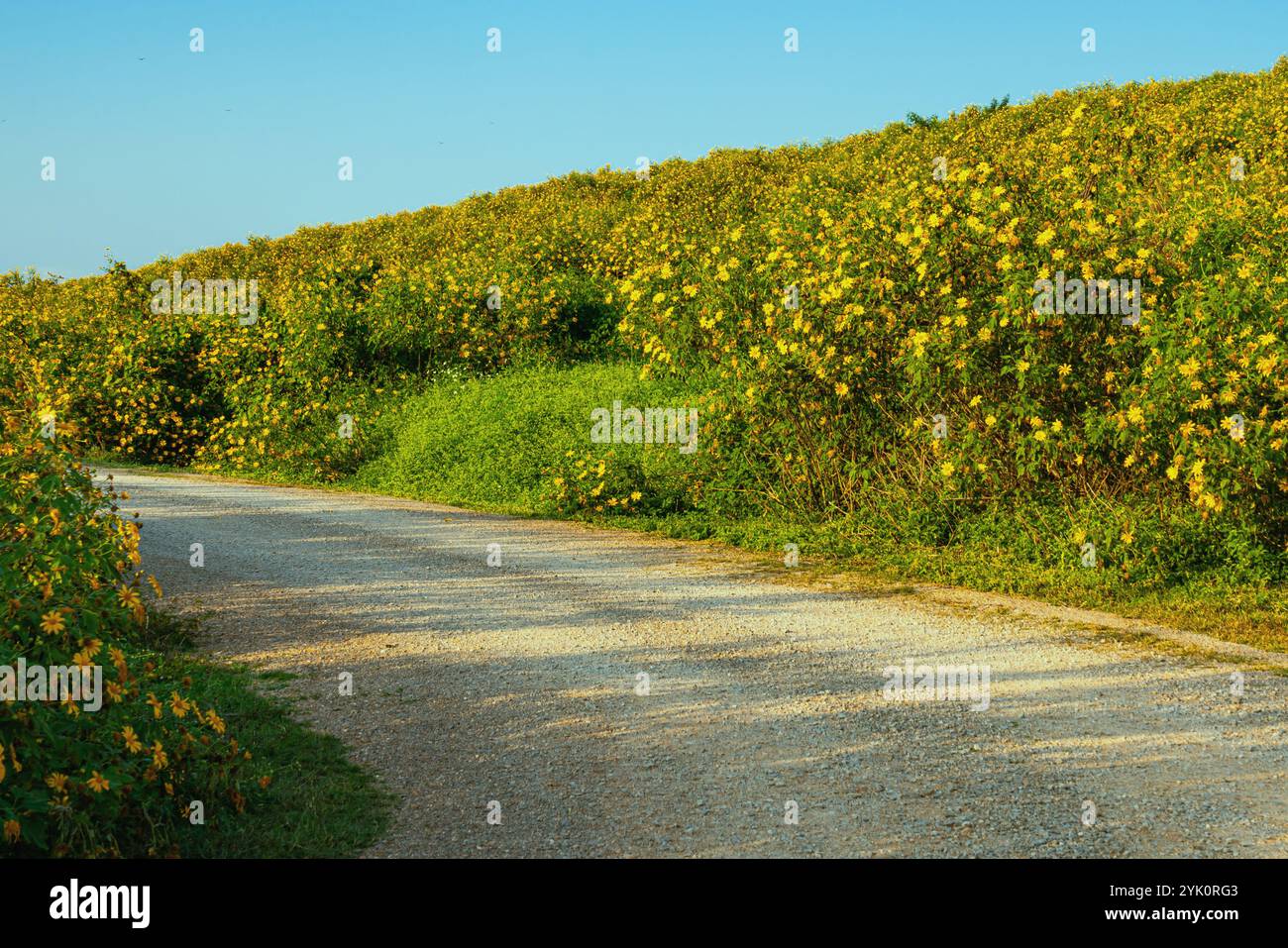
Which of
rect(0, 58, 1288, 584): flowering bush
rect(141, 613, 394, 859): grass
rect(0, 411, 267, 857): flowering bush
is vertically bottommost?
rect(141, 613, 394, 859): grass

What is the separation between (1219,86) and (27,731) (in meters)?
24.2

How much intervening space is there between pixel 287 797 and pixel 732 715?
2402 mm

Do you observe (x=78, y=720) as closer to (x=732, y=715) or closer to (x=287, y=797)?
(x=287, y=797)

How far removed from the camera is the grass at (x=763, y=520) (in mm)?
8680

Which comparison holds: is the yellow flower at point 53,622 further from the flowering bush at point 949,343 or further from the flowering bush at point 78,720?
the flowering bush at point 949,343

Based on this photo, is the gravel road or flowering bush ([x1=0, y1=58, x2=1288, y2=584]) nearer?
the gravel road

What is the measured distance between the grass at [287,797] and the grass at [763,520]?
554 cm

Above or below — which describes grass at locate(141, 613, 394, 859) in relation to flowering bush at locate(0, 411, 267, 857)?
below

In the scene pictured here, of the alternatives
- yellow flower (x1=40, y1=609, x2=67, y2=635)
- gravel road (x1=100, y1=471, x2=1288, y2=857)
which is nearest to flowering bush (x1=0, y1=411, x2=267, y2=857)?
yellow flower (x1=40, y1=609, x2=67, y2=635)

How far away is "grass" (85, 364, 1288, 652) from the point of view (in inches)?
342

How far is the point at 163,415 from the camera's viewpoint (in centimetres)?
2183

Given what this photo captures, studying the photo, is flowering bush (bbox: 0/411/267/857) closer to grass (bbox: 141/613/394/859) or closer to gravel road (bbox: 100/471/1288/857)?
grass (bbox: 141/613/394/859)

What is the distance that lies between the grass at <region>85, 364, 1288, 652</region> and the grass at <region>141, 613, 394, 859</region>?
18.2 feet

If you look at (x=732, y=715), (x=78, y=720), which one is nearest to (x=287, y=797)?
(x=78, y=720)
